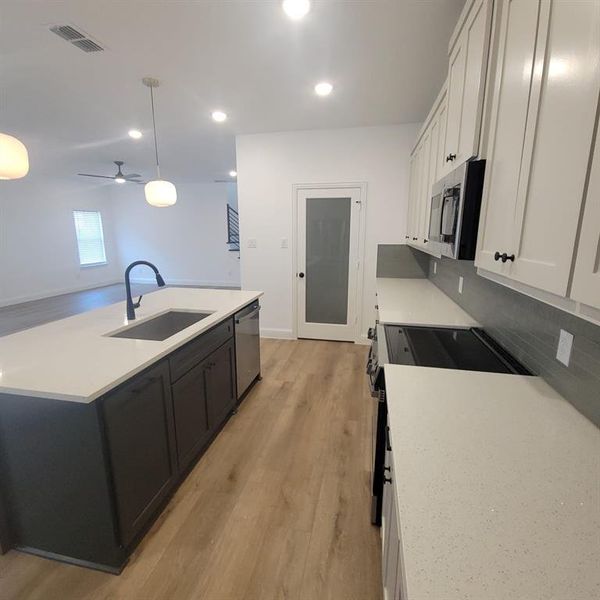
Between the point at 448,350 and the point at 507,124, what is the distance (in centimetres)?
102

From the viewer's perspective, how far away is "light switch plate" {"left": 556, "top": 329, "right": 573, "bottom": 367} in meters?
1.08

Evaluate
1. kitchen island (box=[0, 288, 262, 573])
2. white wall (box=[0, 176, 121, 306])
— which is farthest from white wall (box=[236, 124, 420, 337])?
white wall (box=[0, 176, 121, 306])

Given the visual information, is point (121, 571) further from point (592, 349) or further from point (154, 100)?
point (154, 100)

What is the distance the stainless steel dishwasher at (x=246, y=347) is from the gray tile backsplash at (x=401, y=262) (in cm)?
174

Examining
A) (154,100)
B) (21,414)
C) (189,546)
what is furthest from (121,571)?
(154,100)

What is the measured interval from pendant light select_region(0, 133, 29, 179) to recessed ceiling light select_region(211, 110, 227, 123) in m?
2.13

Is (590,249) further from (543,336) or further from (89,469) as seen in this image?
(89,469)

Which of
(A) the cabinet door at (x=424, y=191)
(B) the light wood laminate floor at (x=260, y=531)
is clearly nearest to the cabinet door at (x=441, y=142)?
(A) the cabinet door at (x=424, y=191)

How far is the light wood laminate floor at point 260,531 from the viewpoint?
4.67 ft

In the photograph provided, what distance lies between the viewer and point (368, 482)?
2023mm

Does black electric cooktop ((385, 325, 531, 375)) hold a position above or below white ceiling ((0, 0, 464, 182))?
below

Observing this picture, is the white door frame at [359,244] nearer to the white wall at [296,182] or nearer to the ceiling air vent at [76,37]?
the white wall at [296,182]

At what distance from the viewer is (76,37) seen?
2.12 metres

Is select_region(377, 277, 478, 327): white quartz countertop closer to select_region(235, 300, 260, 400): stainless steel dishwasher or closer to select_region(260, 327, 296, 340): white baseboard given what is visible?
select_region(235, 300, 260, 400): stainless steel dishwasher
